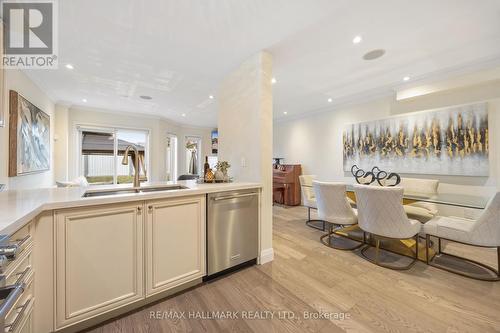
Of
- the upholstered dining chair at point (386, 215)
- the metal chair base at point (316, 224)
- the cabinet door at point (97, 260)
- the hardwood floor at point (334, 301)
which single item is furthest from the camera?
the metal chair base at point (316, 224)

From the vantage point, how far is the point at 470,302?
1.60 m

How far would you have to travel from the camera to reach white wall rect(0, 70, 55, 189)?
2.32 metres

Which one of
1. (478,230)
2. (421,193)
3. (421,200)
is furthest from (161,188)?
(421,193)

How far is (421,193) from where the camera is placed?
2.88m

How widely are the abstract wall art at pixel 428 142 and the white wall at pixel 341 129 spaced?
0.11 m

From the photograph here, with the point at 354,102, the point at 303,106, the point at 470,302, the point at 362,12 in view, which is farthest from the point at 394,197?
the point at 303,106

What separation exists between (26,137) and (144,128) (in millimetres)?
2949

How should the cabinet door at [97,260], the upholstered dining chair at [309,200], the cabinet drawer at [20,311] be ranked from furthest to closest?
the upholstered dining chair at [309,200], the cabinet door at [97,260], the cabinet drawer at [20,311]

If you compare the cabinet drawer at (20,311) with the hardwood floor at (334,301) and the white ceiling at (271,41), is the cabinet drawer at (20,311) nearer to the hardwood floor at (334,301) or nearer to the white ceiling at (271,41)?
the hardwood floor at (334,301)

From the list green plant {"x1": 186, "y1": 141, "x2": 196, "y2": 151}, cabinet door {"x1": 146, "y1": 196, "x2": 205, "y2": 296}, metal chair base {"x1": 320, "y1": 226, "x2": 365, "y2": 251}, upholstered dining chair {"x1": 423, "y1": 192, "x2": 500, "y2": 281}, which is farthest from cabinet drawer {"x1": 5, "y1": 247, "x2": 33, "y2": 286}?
green plant {"x1": 186, "y1": 141, "x2": 196, "y2": 151}

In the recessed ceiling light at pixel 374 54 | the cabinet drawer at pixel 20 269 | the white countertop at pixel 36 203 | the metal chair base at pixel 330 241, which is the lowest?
the metal chair base at pixel 330 241

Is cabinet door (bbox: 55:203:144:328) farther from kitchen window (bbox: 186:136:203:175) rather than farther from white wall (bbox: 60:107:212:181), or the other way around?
kitchen window (bbox: 186:136:203:175)

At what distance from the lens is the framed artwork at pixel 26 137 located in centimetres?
245

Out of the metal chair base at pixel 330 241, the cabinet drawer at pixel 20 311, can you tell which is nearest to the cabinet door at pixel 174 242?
the cabinet drawer at pixel 20 311
